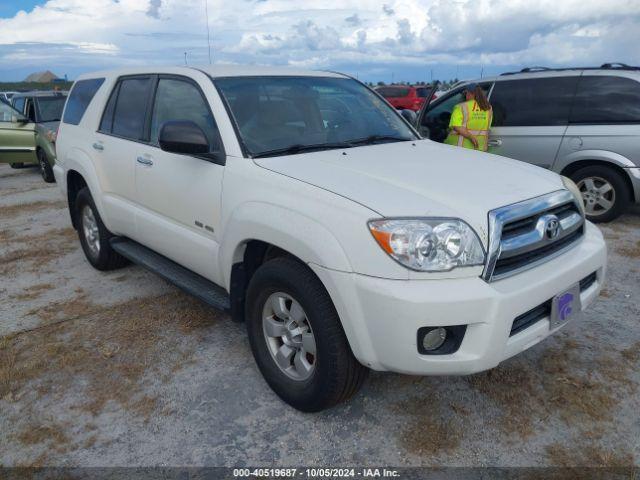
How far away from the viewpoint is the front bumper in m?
2.20

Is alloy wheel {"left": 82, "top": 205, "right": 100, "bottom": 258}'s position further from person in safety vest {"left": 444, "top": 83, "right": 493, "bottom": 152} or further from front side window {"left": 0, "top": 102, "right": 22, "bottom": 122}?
front side window {"left": 0, "top": 102, "right": 22, "bottom": 122}

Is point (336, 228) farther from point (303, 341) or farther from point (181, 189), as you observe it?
point (181, 189)

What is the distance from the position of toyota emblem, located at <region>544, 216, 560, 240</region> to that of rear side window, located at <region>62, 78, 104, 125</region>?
4.05m

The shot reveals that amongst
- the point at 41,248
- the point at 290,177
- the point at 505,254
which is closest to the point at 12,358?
the point at 290,177

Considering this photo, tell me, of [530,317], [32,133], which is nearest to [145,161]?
[530,317]

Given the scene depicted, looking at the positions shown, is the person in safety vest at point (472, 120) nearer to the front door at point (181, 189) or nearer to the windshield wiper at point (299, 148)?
the windshield wiper at point (299, 148)

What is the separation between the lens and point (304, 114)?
3.45 meters

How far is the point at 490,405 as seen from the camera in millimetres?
2865

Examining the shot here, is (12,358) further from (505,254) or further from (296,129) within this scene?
(505,254)

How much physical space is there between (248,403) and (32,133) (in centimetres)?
1045

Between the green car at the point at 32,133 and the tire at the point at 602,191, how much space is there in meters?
9.53

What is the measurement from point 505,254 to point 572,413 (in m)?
1.10

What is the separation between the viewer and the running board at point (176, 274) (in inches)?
127

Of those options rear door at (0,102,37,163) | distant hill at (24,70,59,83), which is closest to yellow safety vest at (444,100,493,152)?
rear door at (0,102,37,163)
